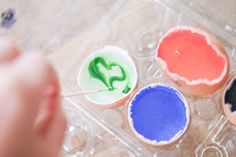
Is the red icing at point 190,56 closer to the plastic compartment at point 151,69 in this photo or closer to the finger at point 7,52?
the plastic compartment at point 151,69

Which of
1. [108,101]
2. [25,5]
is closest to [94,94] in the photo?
[108,101]

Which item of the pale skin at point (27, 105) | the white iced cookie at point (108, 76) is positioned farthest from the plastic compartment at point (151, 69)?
the pale skin at point (27, 105)

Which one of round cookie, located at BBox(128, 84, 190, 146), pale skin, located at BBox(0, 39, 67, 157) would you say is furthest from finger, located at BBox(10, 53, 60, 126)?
round cookie, located at BBox(128, 84, 190, 146)

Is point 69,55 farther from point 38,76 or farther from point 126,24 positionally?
point 38,76

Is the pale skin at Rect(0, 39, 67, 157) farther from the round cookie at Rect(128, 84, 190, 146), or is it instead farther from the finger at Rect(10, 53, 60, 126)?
the round cookie at Rect(128, 84, 190, 146)

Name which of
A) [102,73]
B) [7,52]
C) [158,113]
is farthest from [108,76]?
[7,52]
